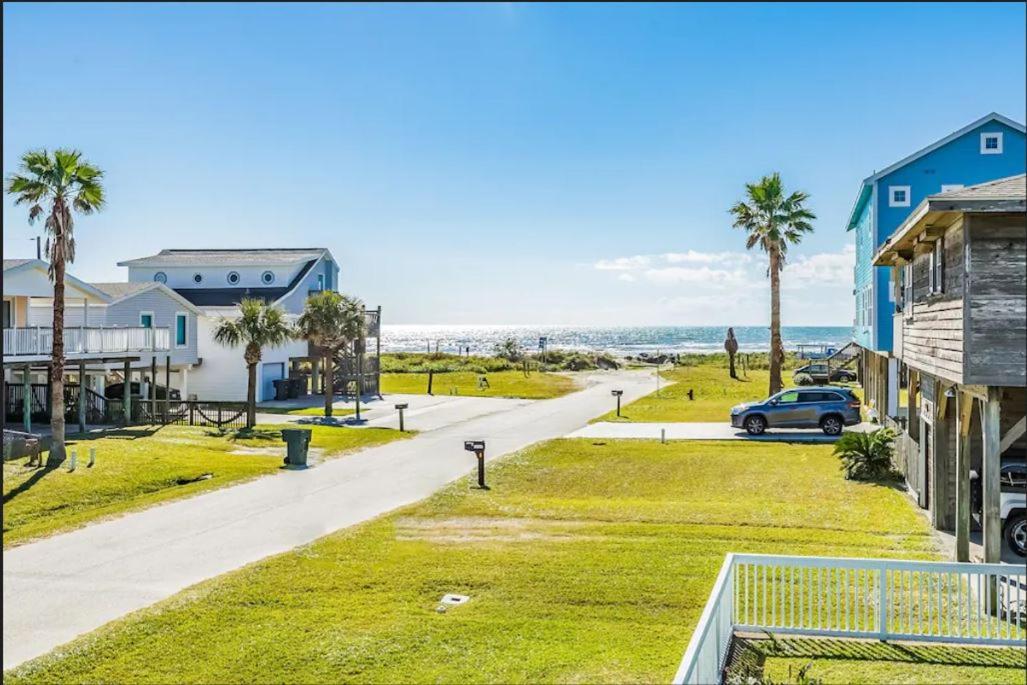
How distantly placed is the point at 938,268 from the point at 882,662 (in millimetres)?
5416

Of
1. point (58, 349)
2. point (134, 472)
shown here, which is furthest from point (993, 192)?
point (58, 349)

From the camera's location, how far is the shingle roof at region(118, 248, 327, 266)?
50000mm

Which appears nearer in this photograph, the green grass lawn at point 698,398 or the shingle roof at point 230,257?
the green grass lawn at point 698,398

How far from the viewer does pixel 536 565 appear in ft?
42.1

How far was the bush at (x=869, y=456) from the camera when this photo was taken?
20.2m

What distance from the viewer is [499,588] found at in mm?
11656

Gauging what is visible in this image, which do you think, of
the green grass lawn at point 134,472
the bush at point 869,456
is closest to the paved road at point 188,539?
the green grass lawn at point 134,472

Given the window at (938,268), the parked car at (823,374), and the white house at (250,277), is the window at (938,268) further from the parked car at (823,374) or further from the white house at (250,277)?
the parked car at (823,374)

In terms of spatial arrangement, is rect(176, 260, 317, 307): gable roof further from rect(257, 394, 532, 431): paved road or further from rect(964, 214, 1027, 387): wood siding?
rect(964, 214, 1027, 387): wood siding

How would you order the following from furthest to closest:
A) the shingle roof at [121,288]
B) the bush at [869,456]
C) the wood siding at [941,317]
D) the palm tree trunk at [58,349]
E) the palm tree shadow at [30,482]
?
the shingle roof at [121,288] < the palm tree trunk at [58,349] < the bush at [869,456] < the palm tree shadow at [30,482] < the wood siding at [941,317]

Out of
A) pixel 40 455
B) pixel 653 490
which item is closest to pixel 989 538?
pixel 653 490

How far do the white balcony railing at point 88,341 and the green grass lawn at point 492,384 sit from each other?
19967 millimetres

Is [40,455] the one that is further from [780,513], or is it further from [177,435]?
[780,513]

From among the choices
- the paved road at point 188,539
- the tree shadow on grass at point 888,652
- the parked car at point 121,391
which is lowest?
the paved road at point 188,539
